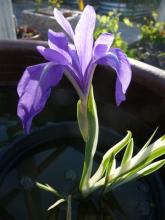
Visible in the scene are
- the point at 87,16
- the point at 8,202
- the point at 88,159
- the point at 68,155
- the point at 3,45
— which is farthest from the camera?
the point at 3,45

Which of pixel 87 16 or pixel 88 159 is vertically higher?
pixel 87 16

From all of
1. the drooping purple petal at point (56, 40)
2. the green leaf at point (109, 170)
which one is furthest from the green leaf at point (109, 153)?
the drooping purple petal at point (56, 40)

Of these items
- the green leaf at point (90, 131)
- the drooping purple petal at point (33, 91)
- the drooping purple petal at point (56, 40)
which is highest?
the drooping purple petal at point (56, 40)

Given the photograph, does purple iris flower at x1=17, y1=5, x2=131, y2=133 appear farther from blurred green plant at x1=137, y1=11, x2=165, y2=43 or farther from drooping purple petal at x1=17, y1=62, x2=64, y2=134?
blurred green plant at x1=137, y1=11, x2=165, y2=43

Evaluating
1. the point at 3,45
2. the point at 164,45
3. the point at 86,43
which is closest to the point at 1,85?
the point at 3,45

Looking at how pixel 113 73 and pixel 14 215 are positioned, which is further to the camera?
pixel 113 73

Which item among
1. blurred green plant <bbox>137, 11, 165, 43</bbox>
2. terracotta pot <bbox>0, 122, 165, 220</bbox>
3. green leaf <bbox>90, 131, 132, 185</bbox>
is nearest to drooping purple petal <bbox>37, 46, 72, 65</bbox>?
green leaf <bbox>90, 131, 132, 185</bbox>

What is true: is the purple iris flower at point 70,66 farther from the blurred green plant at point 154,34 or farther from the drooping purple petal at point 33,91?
the blurred green plant at point 154,34

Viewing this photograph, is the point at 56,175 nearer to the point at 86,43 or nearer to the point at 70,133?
the point at 70,133
